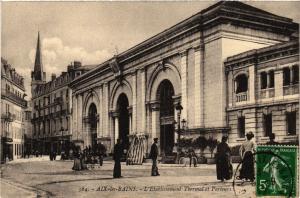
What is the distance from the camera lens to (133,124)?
2830cm

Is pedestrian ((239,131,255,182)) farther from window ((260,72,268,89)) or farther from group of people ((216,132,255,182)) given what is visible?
window ((260,72,268,89))

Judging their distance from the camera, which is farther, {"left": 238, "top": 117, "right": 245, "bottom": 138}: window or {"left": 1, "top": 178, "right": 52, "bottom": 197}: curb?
{"left": 238, "top": 117, "right": 245, "bottom": 138}: window

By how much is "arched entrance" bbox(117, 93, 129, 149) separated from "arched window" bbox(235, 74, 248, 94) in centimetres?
1184

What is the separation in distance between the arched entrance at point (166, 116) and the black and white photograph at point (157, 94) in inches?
3.3

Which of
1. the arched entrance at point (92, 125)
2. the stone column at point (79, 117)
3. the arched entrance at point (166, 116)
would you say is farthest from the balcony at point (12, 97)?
the arched entrance at point (166, 116)

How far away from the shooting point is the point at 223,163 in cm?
1349

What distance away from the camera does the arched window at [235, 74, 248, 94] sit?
18953mm

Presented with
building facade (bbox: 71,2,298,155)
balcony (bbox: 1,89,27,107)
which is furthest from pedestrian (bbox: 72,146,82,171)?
building facade (bbox: 71,2,298,155)

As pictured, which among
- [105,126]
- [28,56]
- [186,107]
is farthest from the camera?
[105,126]

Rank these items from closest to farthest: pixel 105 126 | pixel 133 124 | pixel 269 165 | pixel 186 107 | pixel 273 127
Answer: pixel 269 165 < pixel 273 127 < pixel 186 107 < pixel 133 124 < pixel 105 126

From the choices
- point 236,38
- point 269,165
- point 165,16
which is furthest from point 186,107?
point 269,165

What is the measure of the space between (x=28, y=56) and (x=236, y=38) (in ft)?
31.7

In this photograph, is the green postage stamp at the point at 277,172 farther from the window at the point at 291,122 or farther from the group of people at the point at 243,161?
the window at the point at 291,122

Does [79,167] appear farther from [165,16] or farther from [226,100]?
[165,16]
